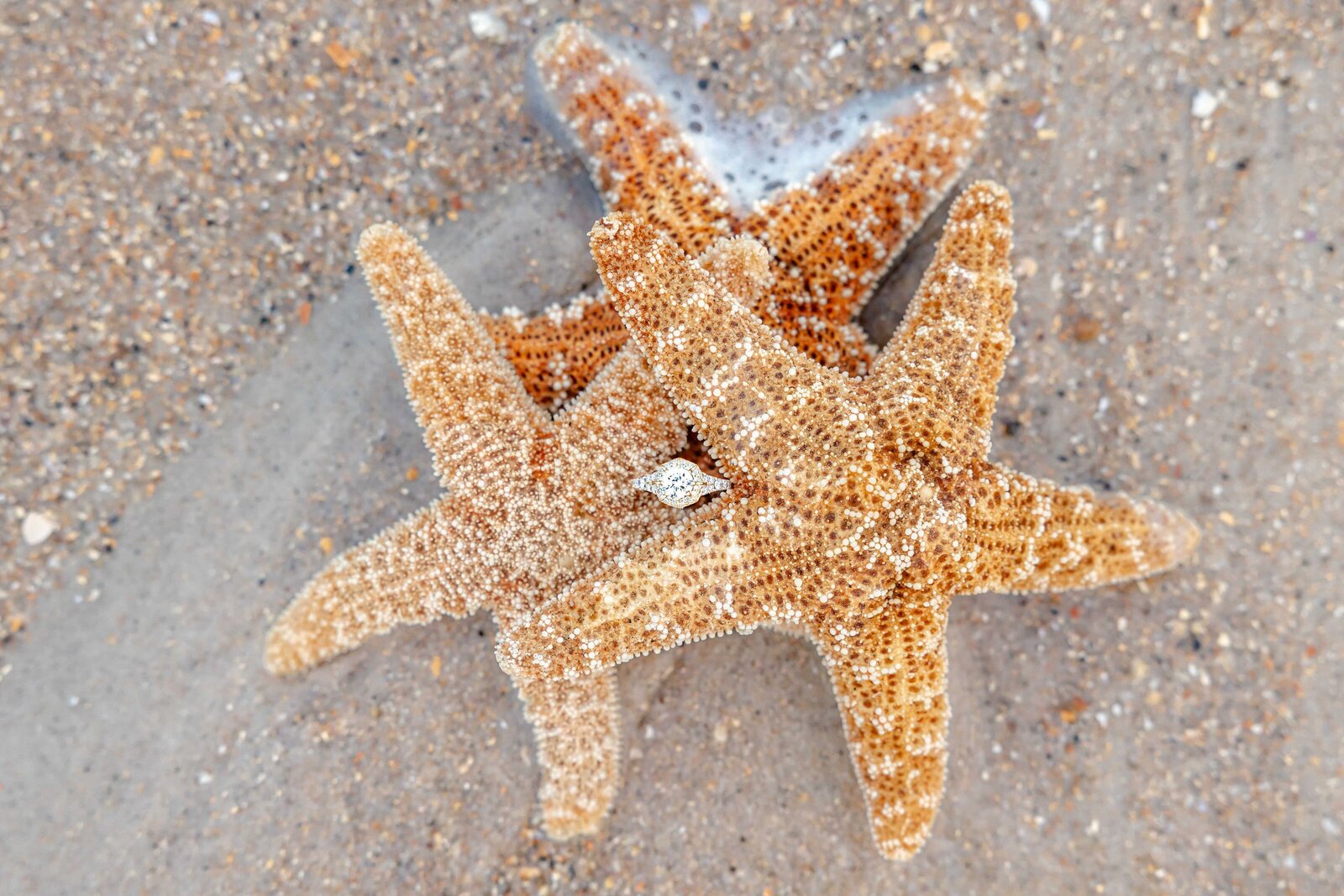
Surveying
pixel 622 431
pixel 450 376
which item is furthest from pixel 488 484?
pixel 622 431

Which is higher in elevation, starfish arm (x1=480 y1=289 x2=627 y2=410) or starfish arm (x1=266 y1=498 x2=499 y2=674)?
starfish arm (x1=480 y1=289 x2=627 y2=410)

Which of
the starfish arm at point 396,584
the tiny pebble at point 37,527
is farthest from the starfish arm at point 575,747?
the tiny pebble at point 37,527

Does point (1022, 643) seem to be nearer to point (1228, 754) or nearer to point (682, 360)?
point (1228, 754)

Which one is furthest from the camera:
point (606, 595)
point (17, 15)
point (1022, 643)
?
point (1022, 643)

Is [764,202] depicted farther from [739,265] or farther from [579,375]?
[579,375]

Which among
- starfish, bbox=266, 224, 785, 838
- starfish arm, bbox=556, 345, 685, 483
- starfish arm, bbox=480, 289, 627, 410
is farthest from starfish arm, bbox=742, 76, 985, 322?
starfish arm, bbox=480, 289, 627, 410


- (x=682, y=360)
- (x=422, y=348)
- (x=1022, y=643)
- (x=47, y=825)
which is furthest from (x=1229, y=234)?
(x=47, y=825)

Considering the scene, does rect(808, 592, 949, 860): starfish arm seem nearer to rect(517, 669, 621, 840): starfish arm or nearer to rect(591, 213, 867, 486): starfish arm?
rect(591, 213, 867, 486): starfish arm
